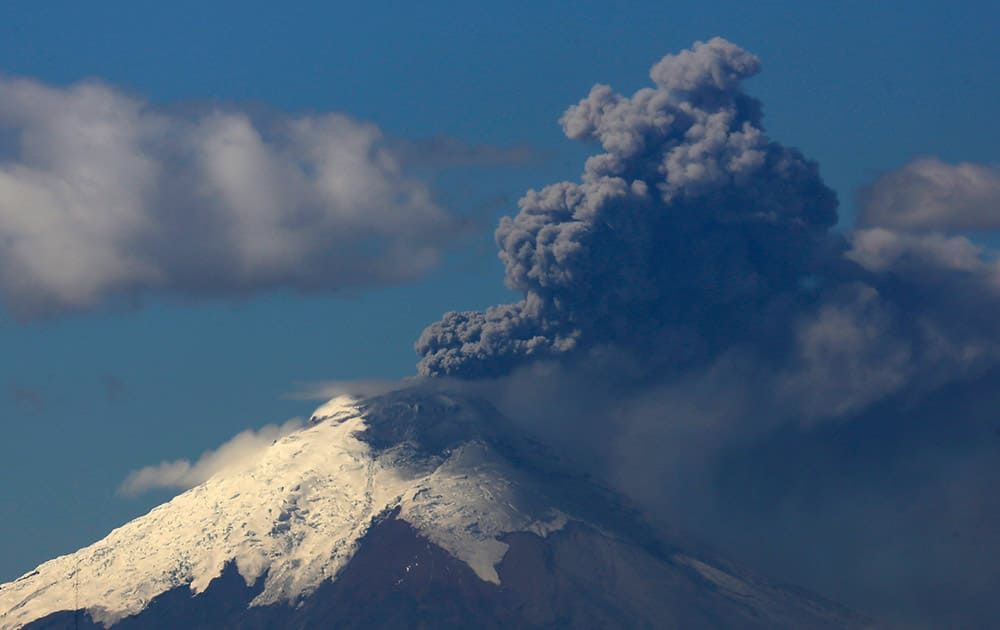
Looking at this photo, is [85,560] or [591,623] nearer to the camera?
[591,623]

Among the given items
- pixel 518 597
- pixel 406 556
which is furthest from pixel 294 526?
pixel 518 597

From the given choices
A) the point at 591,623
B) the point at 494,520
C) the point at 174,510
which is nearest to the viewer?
the point at 591,623

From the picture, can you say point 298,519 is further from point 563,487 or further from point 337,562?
point 563,487

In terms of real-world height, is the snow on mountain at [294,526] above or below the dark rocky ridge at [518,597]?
above

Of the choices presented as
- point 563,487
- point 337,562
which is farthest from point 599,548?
point 337,562

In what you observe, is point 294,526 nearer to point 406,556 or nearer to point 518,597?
point 406,556
